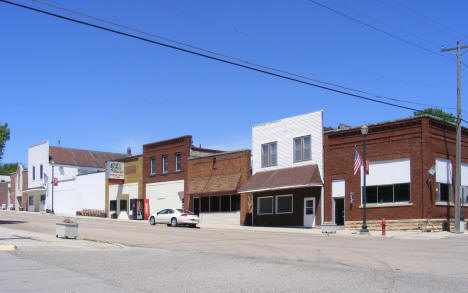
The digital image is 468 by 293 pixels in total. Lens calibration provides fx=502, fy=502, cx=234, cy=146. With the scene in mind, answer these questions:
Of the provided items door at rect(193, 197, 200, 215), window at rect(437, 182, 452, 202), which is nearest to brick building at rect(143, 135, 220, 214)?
door at rect(193, 197, 200, 215)

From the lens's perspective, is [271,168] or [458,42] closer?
[458,42]

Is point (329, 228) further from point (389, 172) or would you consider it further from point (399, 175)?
point (399, 175)

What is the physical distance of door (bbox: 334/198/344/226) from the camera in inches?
1332

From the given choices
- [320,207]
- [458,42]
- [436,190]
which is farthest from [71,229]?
[458,42]

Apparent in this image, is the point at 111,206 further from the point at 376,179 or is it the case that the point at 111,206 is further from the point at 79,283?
the point at 79,283

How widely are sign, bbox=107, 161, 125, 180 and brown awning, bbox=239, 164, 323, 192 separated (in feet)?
65.0

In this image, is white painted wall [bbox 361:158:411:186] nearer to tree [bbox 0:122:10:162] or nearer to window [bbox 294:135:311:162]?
window [bbox 294:135:311:162]

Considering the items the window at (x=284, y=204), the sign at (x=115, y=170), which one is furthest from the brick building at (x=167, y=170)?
the window at (x=284, y=204)

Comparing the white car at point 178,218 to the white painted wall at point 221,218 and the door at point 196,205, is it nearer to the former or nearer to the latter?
the white painted wall at point 221,218

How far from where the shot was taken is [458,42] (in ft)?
98.9

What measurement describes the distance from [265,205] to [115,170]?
21.3m

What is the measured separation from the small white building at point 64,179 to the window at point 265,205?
80.0 feet

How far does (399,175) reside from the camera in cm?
3030

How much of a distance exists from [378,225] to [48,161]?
5090cm
